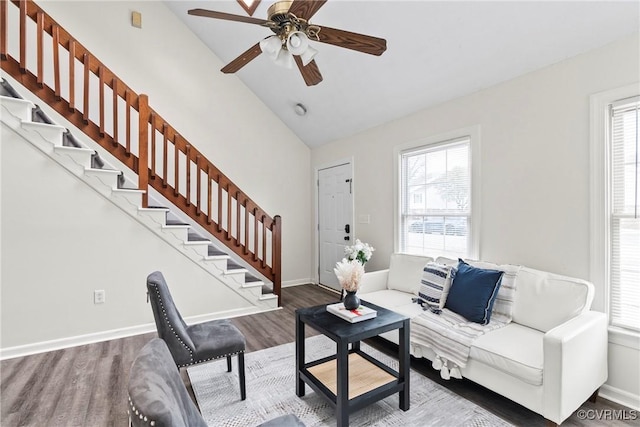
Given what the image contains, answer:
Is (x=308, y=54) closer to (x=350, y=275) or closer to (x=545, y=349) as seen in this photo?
(x=350, y=275)

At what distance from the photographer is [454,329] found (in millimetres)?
2332

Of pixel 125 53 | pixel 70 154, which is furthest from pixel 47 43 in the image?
pixel 70 154

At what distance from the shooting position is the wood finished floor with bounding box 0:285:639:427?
2002mm

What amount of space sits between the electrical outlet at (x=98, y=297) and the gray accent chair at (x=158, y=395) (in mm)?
2582

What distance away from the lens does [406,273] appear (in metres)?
3.45

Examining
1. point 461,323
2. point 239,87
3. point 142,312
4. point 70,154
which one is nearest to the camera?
point 461,323

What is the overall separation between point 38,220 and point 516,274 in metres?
4.41

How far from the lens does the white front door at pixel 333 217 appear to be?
4906mm

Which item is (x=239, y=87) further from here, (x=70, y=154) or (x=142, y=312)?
(x=142, y=312)

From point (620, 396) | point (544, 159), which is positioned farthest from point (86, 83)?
point (620, 396)

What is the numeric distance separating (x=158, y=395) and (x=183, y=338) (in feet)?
4.27

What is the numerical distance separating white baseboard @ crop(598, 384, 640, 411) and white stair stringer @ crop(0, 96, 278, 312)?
134 inches

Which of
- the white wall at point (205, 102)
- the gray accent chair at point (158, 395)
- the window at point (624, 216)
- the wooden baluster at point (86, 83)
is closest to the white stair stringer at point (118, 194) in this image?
the wooden baluster at point (86, 83)

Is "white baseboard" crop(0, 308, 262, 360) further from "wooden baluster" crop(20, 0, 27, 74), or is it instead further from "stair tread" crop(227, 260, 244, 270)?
"wooden baluster" crop(20, 0, 27, 74)
